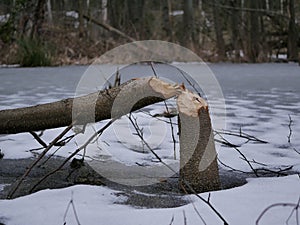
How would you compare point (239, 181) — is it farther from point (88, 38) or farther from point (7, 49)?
point (88, 38)

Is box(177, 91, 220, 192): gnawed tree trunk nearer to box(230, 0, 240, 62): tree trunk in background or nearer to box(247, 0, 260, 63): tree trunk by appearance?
box(247, 0, 260, 63): tree trunk

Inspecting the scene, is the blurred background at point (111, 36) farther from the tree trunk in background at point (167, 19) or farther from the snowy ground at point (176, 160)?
the snowy ground at point (176, 160)

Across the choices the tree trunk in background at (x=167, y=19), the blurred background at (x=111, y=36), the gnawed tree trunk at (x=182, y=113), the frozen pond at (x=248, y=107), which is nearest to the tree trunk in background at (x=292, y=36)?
the blurred background at (x=111, y=36)

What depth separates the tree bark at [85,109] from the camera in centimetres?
134

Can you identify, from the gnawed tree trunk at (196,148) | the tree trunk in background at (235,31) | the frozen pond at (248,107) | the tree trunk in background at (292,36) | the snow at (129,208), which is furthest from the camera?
the tree trunk in background at (235,31)

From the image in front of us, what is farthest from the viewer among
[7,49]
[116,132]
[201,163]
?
[7,49]

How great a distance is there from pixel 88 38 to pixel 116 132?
284 inches

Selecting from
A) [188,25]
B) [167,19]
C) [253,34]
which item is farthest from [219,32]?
[167,19]

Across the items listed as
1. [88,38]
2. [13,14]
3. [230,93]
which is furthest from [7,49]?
[230,93]

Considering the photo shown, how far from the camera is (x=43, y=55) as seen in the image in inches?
279

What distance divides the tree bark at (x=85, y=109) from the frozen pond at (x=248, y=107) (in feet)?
1.10

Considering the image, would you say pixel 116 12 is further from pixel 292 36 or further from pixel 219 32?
→ pixel 292 36

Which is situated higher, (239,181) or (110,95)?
(110,95)

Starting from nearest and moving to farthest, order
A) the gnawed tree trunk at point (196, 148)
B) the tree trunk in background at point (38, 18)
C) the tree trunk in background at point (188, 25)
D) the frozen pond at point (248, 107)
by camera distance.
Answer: the gnawed tree trunk at point (196, 148) < the frozen pond at point (248, 107) < the tree trunk in background at point (38, 18) < the tree trunk in background at point (188, 25)
